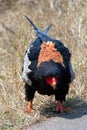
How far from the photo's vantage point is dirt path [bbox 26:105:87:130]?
495 cm

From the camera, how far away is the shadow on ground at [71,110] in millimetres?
5301

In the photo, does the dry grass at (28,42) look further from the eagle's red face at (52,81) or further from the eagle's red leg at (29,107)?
the eagle's red face at (52,81)

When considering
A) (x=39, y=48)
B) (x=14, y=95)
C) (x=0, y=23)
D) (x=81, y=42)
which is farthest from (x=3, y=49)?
(x=39, y=48)

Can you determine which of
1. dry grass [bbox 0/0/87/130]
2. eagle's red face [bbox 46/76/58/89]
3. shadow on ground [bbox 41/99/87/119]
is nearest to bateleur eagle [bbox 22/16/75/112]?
eagle's red face [bbox 46/76/58/89]

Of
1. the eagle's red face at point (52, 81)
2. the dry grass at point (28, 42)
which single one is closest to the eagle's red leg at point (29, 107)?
the dry grass at point (28, 42)

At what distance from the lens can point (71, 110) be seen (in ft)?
17.9

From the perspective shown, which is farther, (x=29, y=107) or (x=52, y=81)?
(x=29, y=107)

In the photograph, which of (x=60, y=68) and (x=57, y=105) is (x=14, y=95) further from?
(x=60, y=68)

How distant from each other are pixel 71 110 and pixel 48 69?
934 millimetres

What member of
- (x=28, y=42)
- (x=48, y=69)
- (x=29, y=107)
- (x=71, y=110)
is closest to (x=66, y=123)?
(x=71, y=110)

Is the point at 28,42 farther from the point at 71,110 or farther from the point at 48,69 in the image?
the point at 48,69

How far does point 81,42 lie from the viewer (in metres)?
7.05

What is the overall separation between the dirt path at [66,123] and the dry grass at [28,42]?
0.42ft

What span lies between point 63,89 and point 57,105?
1.42 ft
